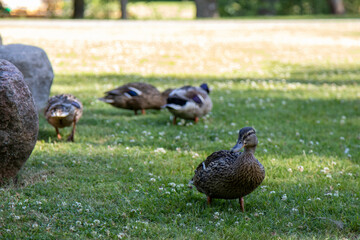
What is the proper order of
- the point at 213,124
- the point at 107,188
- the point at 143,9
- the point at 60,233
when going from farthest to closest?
the point at 143,9, the point at 213,124, the point at 107,188, the point at 60,233

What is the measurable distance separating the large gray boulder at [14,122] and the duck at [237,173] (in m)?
2.06

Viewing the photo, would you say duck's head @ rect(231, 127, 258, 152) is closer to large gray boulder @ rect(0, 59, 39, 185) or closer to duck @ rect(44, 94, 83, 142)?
large gray boulder @ rect(0, 59, 39, 185)

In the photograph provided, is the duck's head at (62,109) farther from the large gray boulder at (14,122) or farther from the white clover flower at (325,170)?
the white clover flower at (325,170)

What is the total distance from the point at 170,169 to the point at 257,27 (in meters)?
26.1

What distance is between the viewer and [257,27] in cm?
3108

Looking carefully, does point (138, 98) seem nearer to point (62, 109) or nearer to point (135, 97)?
point (135, 97)

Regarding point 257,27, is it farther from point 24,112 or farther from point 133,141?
point 24,112

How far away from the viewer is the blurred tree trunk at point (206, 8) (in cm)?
3966

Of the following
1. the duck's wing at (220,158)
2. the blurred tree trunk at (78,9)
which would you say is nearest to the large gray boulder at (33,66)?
the duck's wing at (220,158)

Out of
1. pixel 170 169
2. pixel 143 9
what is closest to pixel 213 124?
pixel 170 169

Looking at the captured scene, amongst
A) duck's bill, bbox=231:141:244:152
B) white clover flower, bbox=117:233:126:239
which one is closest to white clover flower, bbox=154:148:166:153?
duck's bill, bbox=231:141:244:152

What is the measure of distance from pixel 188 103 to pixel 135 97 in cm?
136

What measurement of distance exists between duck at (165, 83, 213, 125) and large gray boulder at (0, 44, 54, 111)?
2185 millimetres

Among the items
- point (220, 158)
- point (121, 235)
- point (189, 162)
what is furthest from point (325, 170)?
point (121, 235)
